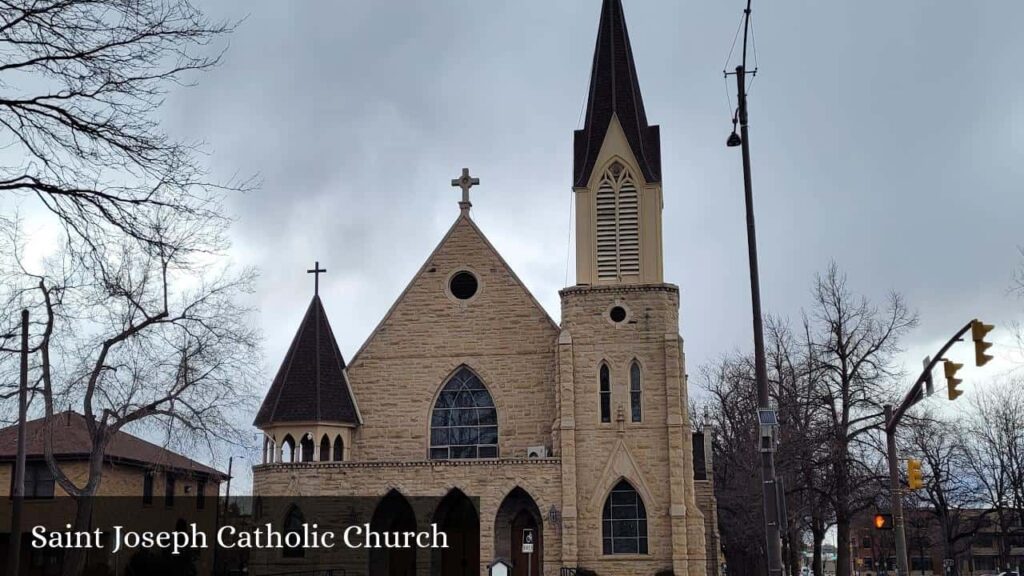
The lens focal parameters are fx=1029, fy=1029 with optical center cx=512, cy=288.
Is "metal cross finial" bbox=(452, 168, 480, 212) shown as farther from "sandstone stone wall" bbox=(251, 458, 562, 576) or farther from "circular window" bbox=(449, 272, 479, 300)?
"sandstone stone wall" bbox=(251, 458, 562, 576)

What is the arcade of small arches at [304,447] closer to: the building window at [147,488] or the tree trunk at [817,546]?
the building window at [147,488]

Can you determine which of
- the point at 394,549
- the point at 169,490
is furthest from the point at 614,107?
the point at 169,490

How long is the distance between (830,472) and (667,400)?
26.8 feet

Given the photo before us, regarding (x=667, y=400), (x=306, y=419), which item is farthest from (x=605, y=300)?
(x=306, y=419)

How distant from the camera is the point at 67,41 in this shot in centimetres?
915

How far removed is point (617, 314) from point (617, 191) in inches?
166

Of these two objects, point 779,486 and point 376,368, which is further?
point 376,368

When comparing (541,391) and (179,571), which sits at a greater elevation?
(541,391)

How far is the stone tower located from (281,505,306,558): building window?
8.08m

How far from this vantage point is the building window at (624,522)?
3070 cm

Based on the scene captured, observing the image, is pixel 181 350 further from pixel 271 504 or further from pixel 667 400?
pixel 667 400

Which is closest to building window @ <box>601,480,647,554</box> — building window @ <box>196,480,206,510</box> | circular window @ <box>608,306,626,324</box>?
circular window @ <box>608,306,626,324</box>

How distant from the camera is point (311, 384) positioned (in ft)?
108

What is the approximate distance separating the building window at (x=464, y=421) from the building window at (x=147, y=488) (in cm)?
1142
